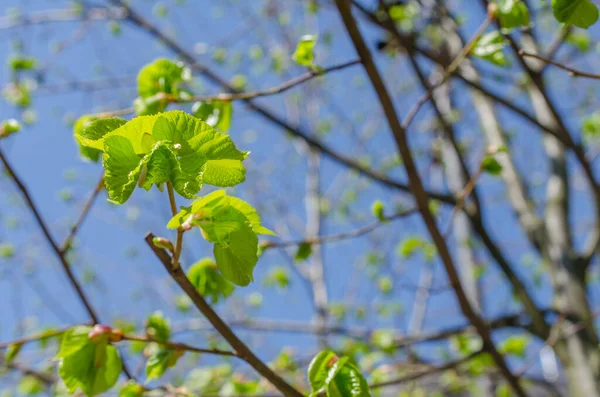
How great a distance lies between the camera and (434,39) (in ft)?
11.8

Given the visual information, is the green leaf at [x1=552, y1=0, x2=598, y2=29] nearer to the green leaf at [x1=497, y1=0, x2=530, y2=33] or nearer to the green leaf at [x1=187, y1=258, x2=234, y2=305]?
the green leaf at [x1=497, y1=0, x2=530, y2=33]

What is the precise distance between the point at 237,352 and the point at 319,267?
132 inches

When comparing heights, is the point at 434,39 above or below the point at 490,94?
above

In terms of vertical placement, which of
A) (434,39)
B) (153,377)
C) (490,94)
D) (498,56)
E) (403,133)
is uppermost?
(434,39)

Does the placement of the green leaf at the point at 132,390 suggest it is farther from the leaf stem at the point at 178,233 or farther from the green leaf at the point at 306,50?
the green leaf at the point at 306,50

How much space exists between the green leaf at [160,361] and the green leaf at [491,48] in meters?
0.89

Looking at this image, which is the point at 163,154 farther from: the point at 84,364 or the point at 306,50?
the point at 306,50

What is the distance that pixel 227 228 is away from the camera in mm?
693

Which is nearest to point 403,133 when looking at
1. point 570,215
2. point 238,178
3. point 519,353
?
point 238,178

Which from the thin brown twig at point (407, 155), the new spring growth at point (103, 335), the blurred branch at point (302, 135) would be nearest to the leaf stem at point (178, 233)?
the new spring growth at point (103, 335)

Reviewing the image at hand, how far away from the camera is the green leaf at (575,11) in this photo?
2.86ft

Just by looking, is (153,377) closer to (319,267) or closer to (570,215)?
(570,215)

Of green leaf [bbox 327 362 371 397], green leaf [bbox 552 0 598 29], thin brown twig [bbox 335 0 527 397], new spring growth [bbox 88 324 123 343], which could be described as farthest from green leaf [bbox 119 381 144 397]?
green leaf [bbox 552 0 598 29]

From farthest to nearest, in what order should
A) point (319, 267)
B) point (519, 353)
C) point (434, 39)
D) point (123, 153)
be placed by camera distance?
point (319, 267), point (434, 39), point (519, 353), point (123, 153)
